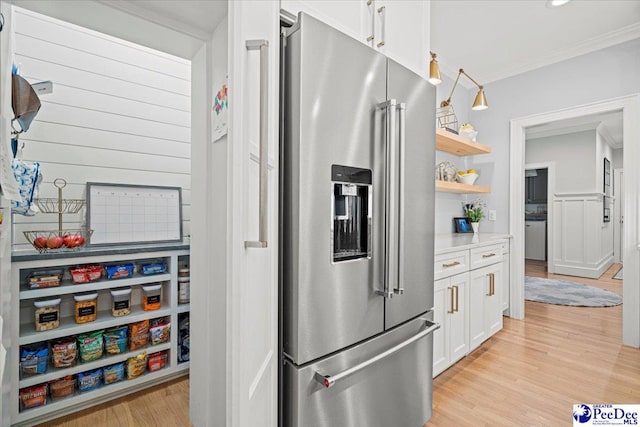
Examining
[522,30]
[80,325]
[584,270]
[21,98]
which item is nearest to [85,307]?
[80,325]

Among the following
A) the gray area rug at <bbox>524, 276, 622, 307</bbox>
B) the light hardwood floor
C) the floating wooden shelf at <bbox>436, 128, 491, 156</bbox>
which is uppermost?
the floating wooden shelf at <bbox>436, 128, 491, 156</bbox>

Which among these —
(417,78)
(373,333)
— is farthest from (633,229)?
(373,333)

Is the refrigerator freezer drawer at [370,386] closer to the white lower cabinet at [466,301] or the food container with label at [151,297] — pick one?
the white lower cabinet at [466,301]

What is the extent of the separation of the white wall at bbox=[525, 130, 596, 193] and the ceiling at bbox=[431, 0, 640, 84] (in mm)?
3478

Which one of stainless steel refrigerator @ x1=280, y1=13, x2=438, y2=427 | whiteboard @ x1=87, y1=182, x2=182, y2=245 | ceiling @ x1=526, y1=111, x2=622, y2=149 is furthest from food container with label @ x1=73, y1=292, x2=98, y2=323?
ceiling @ x1=526, y1=111, x2=622, y2=149

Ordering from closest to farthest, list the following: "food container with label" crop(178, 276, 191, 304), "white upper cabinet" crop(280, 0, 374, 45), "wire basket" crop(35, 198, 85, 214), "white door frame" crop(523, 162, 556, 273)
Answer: "white upper cabinet" crop(280, 0, 374, 45) → "wire basket" crop(35, 198, 85, 214) → "food container with label" crop(178, 276, 191, 304) → "white door frame" crop(523, 162, 556, 273)

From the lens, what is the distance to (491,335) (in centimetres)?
278

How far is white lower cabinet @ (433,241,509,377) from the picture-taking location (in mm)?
2025

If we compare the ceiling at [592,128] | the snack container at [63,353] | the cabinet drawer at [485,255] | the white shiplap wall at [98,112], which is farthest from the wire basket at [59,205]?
the ceiling at [592,128]

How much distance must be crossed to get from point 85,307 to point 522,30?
3960mm

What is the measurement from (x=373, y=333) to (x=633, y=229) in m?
2.84

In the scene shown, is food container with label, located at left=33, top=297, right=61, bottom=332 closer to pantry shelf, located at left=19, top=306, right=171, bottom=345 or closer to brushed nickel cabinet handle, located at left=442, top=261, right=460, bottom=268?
pantry shelf, located at left=19, top=306, right=171, bottom=345

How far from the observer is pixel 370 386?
1.29 metres

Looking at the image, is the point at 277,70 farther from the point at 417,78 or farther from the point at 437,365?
the point at 437,365
